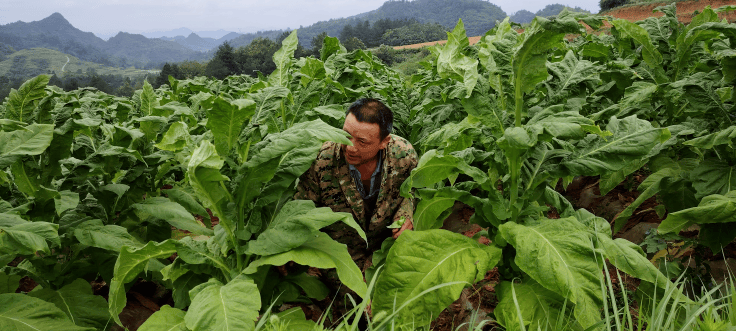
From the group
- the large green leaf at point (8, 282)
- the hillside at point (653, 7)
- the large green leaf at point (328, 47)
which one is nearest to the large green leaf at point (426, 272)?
the large green leaf at point (8, 282)

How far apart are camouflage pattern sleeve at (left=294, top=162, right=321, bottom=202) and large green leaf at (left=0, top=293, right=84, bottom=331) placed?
4.97 feet

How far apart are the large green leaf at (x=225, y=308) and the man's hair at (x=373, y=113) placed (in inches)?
51.9

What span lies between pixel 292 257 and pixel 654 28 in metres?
3.51

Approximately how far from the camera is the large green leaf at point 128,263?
71.3 inches

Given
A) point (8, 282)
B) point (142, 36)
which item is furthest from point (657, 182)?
point (142, 36)

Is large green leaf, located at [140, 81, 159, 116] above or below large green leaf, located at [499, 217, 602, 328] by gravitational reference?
above

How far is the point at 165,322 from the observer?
1864 millimetres

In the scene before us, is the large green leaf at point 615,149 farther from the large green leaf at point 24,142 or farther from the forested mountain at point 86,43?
the forested mountain at point 86,43

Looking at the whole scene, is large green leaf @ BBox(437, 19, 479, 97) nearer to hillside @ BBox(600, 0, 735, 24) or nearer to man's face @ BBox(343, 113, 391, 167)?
man's face @ BBox(343, 113, 391, 167)

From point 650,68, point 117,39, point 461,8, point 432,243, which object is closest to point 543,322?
point 432,243

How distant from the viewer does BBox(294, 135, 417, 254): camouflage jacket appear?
296 cm

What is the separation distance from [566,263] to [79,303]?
2.66 meters

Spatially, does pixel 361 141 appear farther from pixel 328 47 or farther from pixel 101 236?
pixel 328 47

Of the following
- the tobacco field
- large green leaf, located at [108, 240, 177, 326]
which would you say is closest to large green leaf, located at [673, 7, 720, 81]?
the tobacco field
